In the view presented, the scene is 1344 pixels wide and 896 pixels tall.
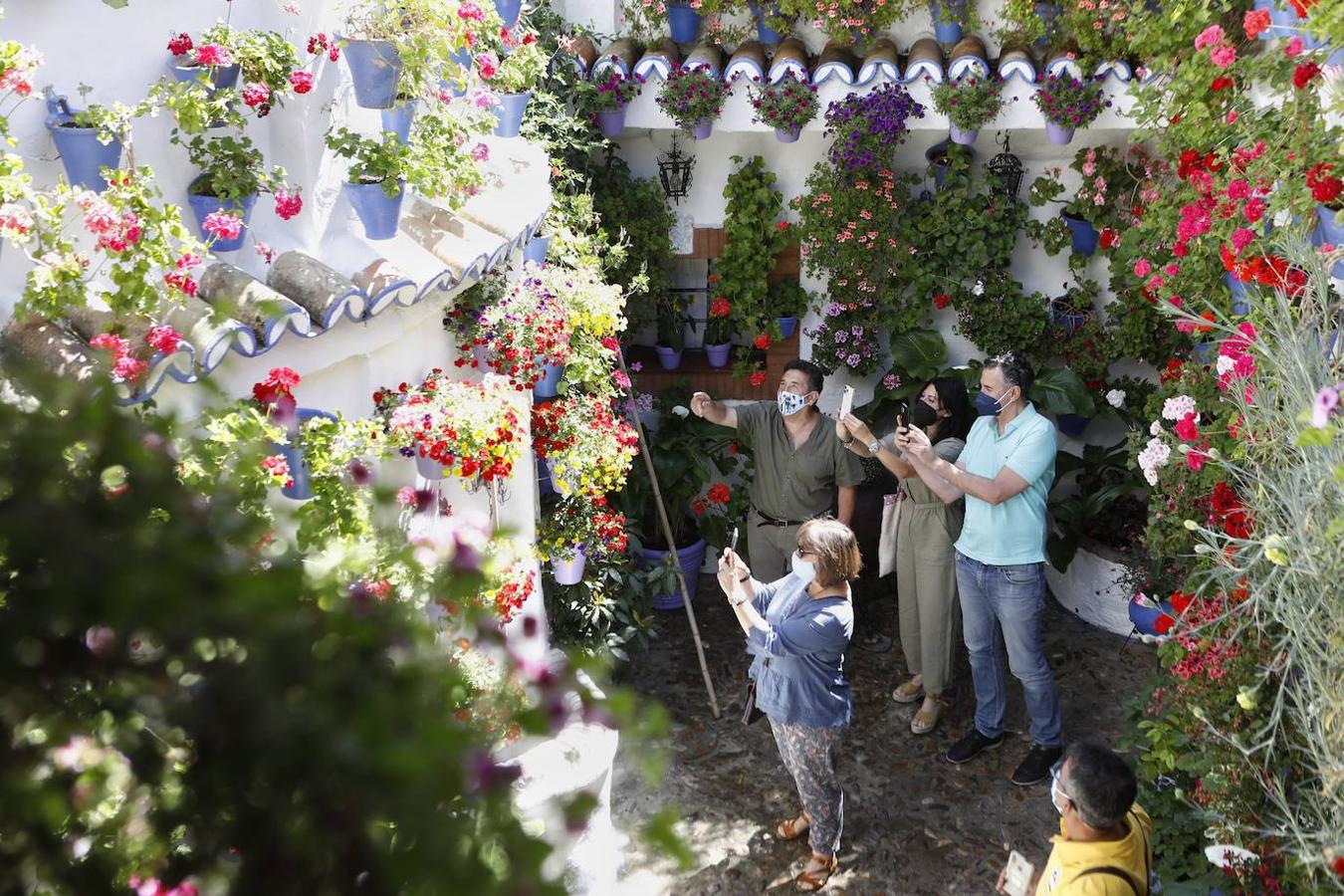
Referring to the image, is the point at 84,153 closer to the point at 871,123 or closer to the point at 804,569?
the point at 804,569

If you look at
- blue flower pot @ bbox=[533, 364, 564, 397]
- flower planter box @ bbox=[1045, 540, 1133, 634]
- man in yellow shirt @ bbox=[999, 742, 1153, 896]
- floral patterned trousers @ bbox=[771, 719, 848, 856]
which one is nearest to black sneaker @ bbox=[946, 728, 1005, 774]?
floral patterned trousers @ bbox=[771, 719, 848, 856]

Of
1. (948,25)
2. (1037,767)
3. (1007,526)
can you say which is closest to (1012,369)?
(1007,526)

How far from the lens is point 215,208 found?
122 inches

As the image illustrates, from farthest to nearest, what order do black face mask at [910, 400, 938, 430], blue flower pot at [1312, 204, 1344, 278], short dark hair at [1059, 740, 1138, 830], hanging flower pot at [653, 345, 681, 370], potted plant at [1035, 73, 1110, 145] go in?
hanging flower pot at [653, 345, 681, 370]
potted plant at [1035, 73, 1110, 145]
black face mask at [910, 400, 938, 430]
blue flower pot at [1312, 204, 1344, 278]
short dark hair at [1059, 740, 1138, 830]

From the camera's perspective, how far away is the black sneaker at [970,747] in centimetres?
559

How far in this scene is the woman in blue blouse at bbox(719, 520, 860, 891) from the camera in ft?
14.1

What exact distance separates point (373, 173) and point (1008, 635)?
131 inches

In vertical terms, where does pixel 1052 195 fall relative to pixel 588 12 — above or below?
below

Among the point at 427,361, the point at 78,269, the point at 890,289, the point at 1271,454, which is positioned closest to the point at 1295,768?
the point at 1271,454

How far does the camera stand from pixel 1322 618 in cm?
306

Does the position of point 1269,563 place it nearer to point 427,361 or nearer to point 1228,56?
point 1228,56

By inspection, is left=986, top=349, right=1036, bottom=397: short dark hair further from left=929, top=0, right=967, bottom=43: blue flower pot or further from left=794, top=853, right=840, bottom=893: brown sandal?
left=929, top=0, right=967, bottom=43: blue flower pot

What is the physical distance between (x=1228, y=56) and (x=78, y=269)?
3.96 metres

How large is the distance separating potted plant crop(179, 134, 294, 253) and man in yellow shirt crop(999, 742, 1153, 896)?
2639mm
